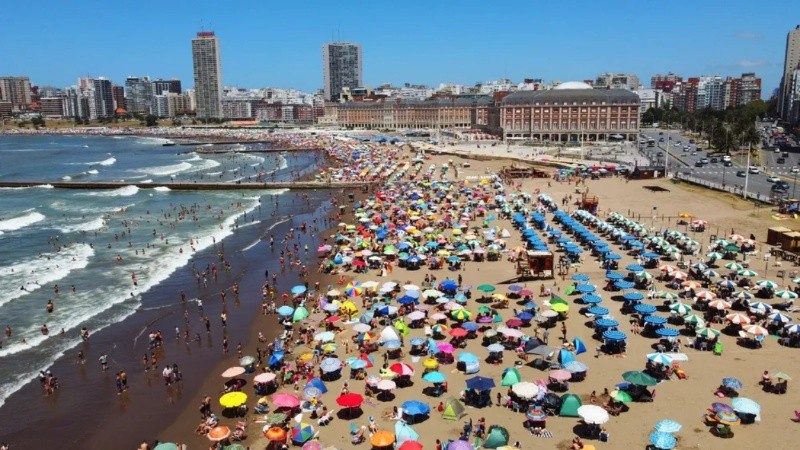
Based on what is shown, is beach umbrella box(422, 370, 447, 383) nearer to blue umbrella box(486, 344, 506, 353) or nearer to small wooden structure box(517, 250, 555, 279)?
blue umbrella box(486, 344, 506, 353)

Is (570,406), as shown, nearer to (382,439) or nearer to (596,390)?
(596,390)

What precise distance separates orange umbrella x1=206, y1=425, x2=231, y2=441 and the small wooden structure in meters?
18.4

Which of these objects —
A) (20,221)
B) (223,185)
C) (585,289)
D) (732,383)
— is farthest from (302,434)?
(223,185)

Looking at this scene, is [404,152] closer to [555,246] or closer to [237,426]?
[555,246]

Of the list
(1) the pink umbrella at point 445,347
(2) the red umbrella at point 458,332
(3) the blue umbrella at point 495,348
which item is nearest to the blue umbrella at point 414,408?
(1) the pink umbrella at point 445,347

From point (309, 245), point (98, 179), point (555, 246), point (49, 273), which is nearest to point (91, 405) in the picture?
point (49, 273)

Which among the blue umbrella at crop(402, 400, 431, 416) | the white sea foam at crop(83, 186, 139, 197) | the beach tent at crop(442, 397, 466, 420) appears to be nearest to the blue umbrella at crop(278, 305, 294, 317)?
the blue umbrella at crop(402, 400, 431, 416)

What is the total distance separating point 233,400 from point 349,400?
3.69 m

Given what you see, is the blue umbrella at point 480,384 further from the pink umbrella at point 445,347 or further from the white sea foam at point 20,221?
the white sea foam at point 20,221

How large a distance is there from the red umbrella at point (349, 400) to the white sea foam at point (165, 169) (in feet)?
258

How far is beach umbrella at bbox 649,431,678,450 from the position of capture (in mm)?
15156

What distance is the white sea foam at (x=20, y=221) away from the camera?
5122 centimetres

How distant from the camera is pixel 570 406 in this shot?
17578mm

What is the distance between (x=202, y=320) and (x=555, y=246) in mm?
21891
